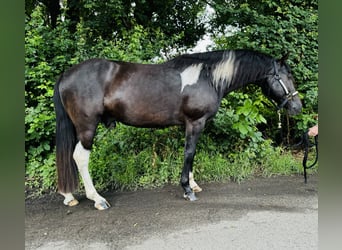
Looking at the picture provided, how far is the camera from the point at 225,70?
3320mm

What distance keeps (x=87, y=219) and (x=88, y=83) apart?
1338 mm

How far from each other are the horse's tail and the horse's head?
2.31 meters

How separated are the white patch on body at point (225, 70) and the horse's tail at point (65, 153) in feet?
5.43

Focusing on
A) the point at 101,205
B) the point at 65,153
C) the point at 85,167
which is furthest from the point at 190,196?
the point at 65,153

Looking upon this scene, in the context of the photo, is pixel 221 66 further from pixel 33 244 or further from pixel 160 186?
pixel 33 244

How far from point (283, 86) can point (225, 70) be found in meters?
0.71

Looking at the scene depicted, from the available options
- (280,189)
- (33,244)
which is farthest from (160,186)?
(33,244)

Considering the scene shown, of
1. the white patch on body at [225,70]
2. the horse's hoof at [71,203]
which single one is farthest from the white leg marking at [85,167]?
the white patch on body at [225,70]

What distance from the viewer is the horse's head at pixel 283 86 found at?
3.40 m

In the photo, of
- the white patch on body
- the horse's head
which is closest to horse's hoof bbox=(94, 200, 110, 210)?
the white patch on body

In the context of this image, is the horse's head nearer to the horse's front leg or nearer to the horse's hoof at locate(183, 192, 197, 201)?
the horse's front leg

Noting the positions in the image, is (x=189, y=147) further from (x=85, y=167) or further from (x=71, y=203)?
(x=71, y=203)

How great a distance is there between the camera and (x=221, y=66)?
3318mm
